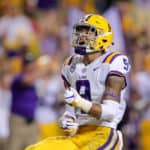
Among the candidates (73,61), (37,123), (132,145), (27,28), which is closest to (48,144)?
(73,61)

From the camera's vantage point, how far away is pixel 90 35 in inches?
280

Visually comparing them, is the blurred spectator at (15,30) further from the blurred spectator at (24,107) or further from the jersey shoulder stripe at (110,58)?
the jersey shoulder stripe at (110,58)

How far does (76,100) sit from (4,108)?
5079mm

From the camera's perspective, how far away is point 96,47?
23.5ft

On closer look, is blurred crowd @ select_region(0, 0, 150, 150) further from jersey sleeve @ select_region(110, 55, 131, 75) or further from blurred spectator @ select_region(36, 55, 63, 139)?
jersey sleeve @ select_region(110, 55, 131, 75)

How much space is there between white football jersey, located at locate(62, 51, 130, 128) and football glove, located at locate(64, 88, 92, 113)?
397mm

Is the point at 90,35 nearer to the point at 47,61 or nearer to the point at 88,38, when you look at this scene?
the point at 88,38

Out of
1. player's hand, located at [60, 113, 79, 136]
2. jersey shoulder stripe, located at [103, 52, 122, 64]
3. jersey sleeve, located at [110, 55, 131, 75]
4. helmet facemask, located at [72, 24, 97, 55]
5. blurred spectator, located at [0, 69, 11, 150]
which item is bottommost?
blurred spectator, located at [0, 69, 11, 150]

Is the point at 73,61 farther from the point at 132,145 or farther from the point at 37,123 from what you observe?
the point at 132,145

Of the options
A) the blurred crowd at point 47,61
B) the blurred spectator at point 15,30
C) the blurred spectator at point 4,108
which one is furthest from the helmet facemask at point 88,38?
the blurred spectator at point 15,30

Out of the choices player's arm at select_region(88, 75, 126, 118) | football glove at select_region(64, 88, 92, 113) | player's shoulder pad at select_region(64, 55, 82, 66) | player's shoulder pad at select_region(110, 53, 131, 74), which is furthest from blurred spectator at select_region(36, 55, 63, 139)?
football glove at select_region(64, 88, 92, 113)

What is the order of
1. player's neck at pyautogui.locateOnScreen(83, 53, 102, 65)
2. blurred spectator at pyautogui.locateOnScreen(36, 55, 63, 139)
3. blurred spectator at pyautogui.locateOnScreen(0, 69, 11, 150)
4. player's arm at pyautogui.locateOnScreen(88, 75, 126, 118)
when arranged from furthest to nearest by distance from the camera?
blurred spectator at pyautogui.locateOnScreen(36, 55, 63, 139)
blurred spectator at pyautogui.locateOnScreen(0, 69, 11, 150)
player's neck at pyautogui.locateOnScreen(83, 53, 102, 65)
player's arm at pyautogui.locateOnScreen(88, 75, 126, 118)

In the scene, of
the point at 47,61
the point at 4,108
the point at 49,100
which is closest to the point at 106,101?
the point at 4,108

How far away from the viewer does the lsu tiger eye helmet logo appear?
7125 mm
